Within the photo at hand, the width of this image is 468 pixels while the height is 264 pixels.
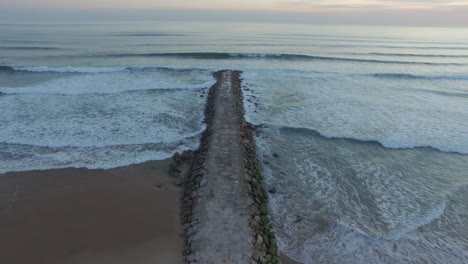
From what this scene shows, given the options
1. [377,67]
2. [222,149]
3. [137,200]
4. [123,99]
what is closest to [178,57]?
[123,99]

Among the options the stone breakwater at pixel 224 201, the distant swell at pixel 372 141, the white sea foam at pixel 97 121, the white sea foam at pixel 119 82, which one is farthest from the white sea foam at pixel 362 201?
the white sea foam at pixel 119 82

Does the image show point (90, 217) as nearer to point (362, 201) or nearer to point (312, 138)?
point (362, 201)

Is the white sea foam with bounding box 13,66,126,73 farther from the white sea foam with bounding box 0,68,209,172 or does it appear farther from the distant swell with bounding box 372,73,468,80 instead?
the distant swell with bounding box 372,73,468,80

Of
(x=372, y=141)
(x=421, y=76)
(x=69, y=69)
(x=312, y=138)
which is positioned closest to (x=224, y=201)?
(x=312, y=138)

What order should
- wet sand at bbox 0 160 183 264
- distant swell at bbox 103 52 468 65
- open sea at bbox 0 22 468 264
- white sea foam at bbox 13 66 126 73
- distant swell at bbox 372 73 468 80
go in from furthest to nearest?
distant swell at bbox 103 52 468 65
distant swell at bbox 372 73 468 80
white sea foam at bbox 13 66 126 73
open sea at bbox 0 22 468 264
wet sand at bbox 0 160 183 264

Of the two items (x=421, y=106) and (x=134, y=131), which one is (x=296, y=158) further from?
(x=421, y=106)

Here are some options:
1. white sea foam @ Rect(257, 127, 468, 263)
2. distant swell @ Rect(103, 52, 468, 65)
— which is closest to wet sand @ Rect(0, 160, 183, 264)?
white sea foam @ Rect(257, 127, 468, 263)
